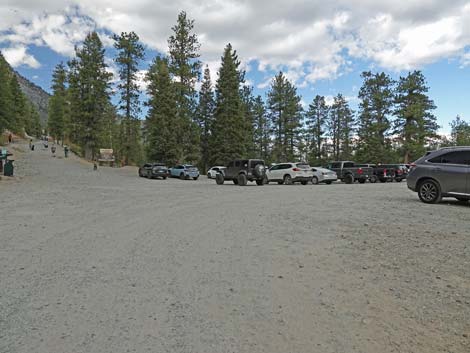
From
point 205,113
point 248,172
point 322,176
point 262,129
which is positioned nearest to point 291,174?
point 322,176

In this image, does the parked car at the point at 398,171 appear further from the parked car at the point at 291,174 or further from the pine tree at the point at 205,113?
the pine tree at the point at 205,113

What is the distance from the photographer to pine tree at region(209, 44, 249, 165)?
4569cm

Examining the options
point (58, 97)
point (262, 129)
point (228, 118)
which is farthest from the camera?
point (58, 97)

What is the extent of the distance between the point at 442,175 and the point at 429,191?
2.43 feet

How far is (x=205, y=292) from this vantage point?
4195mm

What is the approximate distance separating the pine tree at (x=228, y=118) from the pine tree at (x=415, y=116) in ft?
81.3

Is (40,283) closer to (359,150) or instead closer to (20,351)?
(20,351)

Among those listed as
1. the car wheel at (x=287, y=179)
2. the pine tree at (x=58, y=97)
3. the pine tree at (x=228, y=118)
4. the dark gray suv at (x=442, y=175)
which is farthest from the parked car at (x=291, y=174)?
the pine tree at (x=58, y=97)

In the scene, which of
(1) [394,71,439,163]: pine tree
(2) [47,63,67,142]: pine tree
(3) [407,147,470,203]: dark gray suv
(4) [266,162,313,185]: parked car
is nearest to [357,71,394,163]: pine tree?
(1) [394,71,439,163]: pine tree

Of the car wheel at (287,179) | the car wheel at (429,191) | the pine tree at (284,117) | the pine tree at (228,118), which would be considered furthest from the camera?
the pine tree at (284,117)

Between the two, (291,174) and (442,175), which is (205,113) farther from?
(442,175)

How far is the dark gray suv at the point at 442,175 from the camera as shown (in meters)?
11.0

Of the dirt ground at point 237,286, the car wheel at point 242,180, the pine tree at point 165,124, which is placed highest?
the pine tree at point 165,124

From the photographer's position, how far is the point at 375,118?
186 ft
